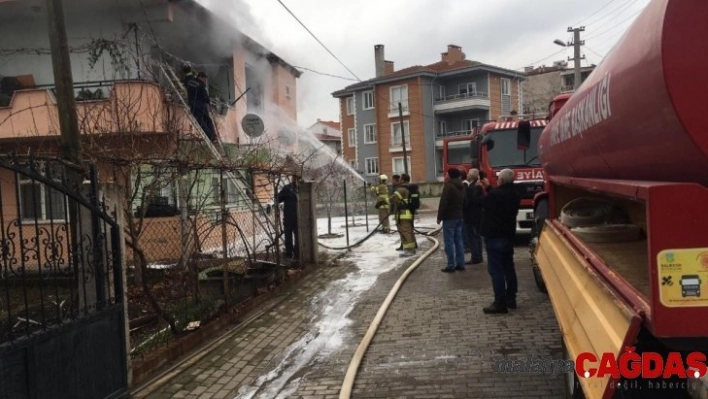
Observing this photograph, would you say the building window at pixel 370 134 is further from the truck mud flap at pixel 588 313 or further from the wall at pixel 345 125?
the truck mud flap at pixel 588 313

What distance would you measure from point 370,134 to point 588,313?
151 feet

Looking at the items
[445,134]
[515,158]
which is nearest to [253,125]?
[515,158]

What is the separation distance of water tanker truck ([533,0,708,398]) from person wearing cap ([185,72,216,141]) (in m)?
9.85

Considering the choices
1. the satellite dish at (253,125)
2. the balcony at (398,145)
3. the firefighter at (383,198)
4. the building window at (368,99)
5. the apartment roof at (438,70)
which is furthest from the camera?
the building window at (368,99)

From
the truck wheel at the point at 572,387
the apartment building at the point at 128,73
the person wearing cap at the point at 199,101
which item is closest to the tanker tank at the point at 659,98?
the truck wheel at the point at 572,387

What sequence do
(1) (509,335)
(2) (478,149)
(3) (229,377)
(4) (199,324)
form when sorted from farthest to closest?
(2) (478,149) < (4) (199,324) < (1) (509,335) < (3) (229,377)

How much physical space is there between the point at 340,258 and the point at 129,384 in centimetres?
742

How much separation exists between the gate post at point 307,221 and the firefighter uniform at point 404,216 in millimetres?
1929

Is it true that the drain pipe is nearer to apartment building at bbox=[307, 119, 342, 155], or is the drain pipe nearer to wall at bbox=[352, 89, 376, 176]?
wall at bbox=[352, 89, 376, 176]

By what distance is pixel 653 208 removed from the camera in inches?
Answer: 76.0

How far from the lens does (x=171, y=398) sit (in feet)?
15.1

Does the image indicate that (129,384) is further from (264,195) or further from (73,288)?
(264,195)

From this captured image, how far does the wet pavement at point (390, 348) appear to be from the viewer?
4.56m

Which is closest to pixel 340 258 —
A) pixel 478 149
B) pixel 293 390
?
pixel 478 149
